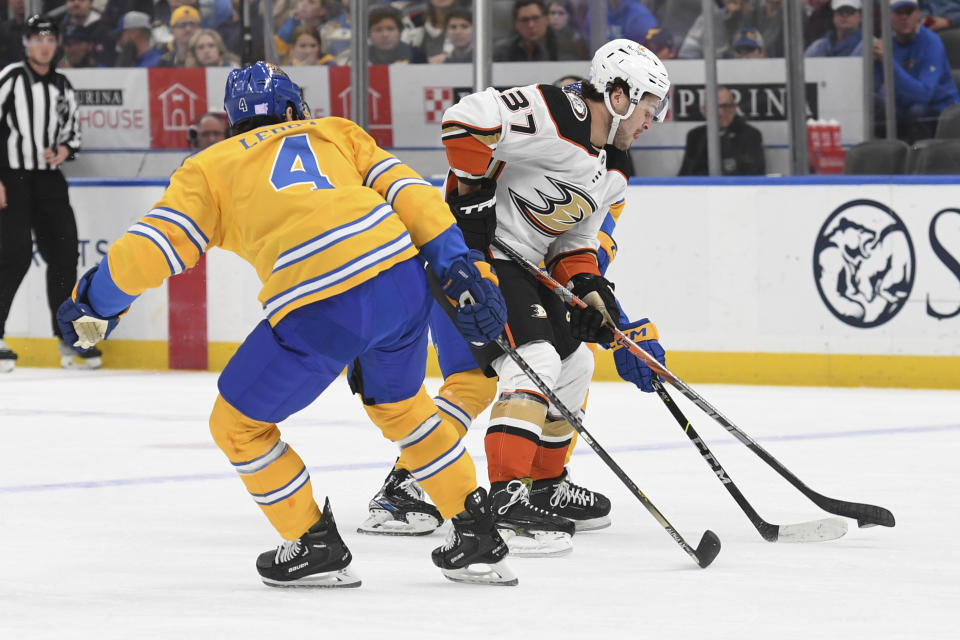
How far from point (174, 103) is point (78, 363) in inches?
62.8

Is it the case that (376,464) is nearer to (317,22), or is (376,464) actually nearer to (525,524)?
(525,524)

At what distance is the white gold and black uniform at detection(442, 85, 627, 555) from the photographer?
339cm

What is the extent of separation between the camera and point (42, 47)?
300 inches

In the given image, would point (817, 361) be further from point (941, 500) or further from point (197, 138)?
point (197, 138)

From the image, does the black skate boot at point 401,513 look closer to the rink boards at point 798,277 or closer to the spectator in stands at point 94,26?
the rink boards at point 798,277

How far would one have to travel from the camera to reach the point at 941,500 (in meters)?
3.97

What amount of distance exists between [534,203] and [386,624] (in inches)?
52.4

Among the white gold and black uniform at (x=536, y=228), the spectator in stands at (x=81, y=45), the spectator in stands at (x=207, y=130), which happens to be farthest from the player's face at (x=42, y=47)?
the white gold and black uniform at (x=536, y=228)

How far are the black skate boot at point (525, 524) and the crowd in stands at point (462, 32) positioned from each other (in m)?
4.27

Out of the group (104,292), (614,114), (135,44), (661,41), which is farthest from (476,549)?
(135,44)

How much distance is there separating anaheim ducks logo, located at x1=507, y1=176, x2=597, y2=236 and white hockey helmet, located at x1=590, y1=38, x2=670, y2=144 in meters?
0.19

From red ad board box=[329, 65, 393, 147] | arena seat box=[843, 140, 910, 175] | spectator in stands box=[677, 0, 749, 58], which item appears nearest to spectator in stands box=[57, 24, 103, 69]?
red ad board box=[329, 65, 393, 147]

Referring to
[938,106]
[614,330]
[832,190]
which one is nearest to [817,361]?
[832,190]

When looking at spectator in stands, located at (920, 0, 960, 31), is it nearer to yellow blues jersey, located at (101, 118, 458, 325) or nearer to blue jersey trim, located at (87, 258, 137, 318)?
yellow blues jersey, located at (101, 118, 458, 325)
